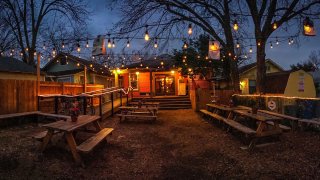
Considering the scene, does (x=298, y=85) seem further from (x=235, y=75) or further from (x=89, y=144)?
(x=89, y=144)

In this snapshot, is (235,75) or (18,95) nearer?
(18,95)

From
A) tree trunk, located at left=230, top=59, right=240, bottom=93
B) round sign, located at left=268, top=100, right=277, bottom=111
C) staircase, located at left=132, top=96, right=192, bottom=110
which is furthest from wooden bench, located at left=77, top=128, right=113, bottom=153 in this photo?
staircase, located at left=132, top=96, right=192, bottom=110

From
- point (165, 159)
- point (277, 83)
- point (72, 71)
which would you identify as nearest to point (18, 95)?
point (165, 159)

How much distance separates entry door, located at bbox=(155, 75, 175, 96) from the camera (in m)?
28.3

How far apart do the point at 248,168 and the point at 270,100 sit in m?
6.20

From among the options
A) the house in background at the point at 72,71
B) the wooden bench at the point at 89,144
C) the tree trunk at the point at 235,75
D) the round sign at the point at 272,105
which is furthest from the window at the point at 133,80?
the wooden bench at the point at 89,144

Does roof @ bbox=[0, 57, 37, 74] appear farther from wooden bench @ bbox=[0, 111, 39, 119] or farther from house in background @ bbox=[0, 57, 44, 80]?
wooden bench @ bbox=[0, 111, 39, 119]

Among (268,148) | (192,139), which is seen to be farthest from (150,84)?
(268,148)

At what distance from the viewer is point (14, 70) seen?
20359 mm

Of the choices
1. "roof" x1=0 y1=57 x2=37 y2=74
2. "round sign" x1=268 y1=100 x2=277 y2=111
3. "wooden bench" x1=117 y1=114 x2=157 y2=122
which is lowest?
"wooden bench" x1=117 y1=114 x2=157 y2=122

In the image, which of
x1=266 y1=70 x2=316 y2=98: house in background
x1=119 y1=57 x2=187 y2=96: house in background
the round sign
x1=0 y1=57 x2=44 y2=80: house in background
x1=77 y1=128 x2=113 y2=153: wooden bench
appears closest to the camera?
x1=77 y1=128 x2=113 y2=153: wooden bench

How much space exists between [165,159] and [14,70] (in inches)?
712

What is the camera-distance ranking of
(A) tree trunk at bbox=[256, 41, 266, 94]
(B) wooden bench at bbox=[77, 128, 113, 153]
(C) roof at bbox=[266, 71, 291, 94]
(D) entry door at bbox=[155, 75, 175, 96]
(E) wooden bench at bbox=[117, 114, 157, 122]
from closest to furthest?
(B) wooden bench at bbox=[77, 128, 113, 153], (E) wooden bench at bbox=[117, 114, 157, 122], (A) tree trunk at bbox=[256, 41, 266, 94], (C) roof at bbox=[266, 71, 291, 94], (D) entry door at bbox=[155, 75, 175, 96]

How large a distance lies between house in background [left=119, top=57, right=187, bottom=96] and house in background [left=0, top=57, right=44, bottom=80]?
8733mm
